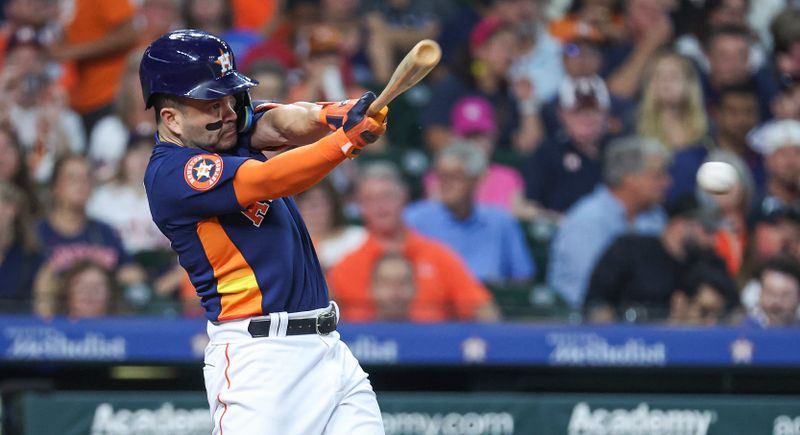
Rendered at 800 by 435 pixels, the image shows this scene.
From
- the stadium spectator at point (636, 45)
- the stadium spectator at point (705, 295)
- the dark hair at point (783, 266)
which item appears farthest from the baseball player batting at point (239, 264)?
the stadium spectator at point (636, 45)

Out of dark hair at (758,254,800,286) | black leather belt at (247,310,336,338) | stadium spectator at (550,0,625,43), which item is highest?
stadium spectator at (550,0,625,43)

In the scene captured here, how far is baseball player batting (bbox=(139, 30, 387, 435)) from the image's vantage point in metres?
3.37

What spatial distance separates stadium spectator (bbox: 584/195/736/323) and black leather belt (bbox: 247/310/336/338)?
9.66 feet

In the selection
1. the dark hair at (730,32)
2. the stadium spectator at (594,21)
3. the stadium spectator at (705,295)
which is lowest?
the stadium spectator at (705,295)

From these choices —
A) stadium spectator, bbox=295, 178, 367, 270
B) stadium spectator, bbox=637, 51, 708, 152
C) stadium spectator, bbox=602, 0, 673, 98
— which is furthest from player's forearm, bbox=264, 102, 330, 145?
stadium spectator, bbox=602, 0, 673, 98

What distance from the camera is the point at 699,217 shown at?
6758mm

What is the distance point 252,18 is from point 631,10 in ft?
8.27

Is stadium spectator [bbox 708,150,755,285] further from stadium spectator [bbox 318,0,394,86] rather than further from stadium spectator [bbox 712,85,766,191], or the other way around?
stadium spectator [bbox 318,0,394,86]

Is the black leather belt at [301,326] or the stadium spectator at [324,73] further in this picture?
the stadium spectator at [324,73]

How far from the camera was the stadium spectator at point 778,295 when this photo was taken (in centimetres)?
610

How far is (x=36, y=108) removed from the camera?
23.4 feet

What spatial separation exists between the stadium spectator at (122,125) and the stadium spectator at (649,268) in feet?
8.96

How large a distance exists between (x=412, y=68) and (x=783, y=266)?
383cm

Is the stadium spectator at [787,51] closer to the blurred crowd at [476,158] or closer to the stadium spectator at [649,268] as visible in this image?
the blurred crowd at [476,158]
